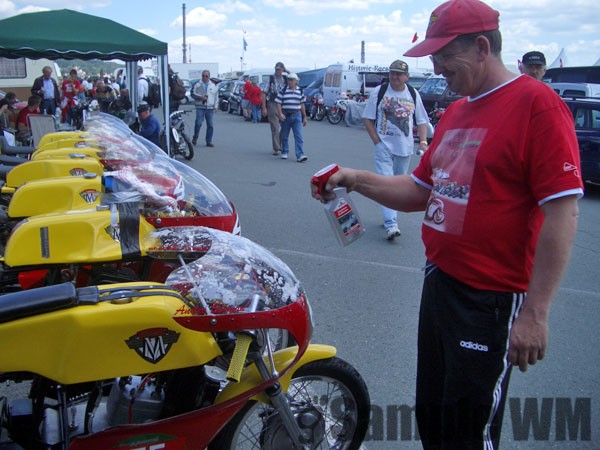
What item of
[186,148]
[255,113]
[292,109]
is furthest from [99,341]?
[255,113]

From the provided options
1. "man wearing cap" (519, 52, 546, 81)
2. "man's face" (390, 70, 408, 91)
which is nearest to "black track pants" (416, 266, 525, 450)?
"man's face" (390, 70, 408, 91)

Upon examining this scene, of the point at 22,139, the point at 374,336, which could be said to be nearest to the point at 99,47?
the point at 22,139

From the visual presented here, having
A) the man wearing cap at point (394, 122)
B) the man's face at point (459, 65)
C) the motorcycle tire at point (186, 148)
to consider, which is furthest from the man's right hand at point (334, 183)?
the motorcycle tire at point (186, 148)

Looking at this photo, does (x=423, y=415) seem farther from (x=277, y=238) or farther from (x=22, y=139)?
(x=22, y=139)

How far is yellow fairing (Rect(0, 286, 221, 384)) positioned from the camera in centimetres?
173

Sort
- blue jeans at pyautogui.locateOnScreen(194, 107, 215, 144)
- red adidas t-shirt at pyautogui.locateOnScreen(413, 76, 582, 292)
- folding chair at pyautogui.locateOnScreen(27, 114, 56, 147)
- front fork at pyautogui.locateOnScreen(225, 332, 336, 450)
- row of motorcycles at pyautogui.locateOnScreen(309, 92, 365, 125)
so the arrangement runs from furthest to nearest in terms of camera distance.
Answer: row of motorcycles at pyautogui.locateOnScreen(309, 92, 365, 125) → blue jeans at pyautogui.locateOnScreen(194, 107, 215, 144) → folding chair at pyautogui.locateOnScreen(27, 114, 56, 147) → front fork at pyautogui.locateOnScreen(225, 332, 336, 450) → red adidas t-shirt at pyautogui.locateOnScreen(413, 76, 582, 292)

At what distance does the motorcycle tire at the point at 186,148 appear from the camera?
38.2ft

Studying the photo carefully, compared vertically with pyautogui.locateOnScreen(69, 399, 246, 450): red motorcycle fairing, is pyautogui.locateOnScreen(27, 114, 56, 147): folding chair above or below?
above

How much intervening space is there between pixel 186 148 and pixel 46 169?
294 inches

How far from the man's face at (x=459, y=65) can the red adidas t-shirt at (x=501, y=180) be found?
0.23 ft

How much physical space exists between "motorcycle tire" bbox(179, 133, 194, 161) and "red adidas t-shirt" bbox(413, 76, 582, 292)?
1007 centimetres

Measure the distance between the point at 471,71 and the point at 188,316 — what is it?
4.21 ft

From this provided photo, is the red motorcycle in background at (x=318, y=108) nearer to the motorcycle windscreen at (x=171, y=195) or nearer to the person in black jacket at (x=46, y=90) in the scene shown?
the person in black jacket at (x=46, y=90)

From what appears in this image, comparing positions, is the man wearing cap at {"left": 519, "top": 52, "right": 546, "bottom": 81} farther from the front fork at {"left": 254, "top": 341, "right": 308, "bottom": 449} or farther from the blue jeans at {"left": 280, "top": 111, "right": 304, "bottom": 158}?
the blue jeans at {"left": 280, "top": 111, "right": 304, "bottom": 158}
